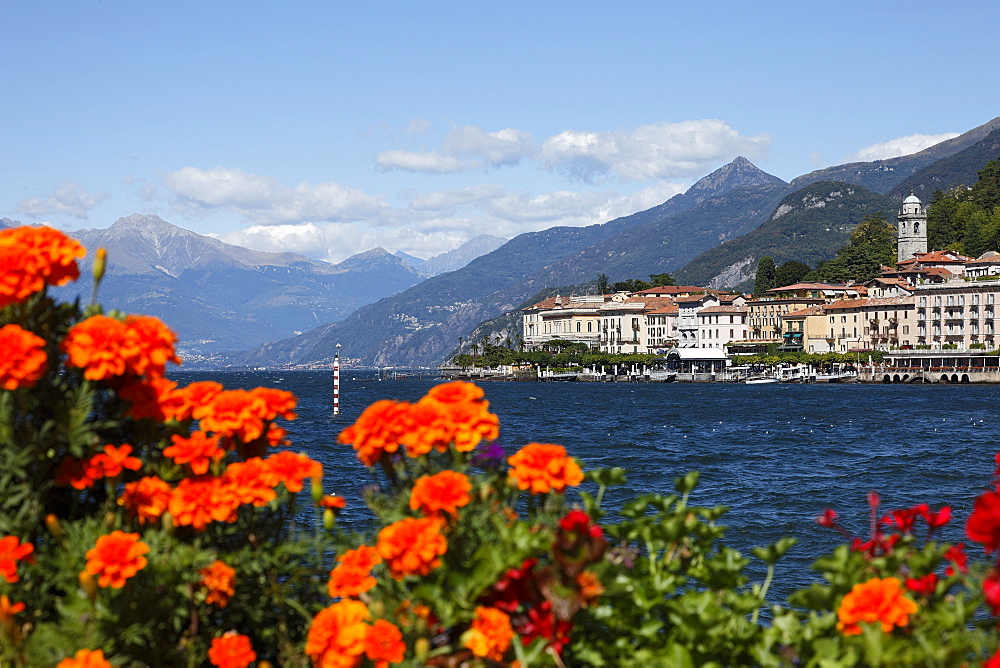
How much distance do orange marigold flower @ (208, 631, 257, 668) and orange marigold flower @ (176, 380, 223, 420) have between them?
902 mm

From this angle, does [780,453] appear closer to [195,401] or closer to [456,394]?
[456,394]

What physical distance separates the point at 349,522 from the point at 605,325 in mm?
147385

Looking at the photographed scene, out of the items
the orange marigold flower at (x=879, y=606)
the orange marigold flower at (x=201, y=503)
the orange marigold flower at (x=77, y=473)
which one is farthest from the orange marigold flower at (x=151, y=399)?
the orange marigold flower at (x=879, y=606)

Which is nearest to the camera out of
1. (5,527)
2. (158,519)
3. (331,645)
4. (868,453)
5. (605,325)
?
(331,645)

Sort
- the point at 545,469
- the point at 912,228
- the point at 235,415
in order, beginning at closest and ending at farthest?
the point at 545,469 → the point at 235,415 → the point at 912,228

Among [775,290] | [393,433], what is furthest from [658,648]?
[775,290]

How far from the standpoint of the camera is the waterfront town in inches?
4592

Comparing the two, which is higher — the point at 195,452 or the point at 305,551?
the point at 195,452

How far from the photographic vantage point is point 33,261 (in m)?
3.81

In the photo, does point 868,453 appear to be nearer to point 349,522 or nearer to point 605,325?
point 349,522

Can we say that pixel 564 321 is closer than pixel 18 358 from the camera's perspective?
No

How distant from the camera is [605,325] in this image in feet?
541

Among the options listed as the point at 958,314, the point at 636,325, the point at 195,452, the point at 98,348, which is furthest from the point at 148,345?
the point at 636,325

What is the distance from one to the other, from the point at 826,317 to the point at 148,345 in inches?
5259
